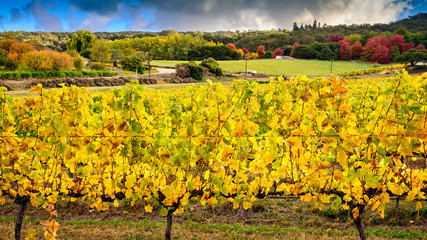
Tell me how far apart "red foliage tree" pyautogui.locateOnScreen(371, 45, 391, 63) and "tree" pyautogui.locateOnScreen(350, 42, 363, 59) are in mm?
4568

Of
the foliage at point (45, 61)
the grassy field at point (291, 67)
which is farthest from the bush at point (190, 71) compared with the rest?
the foliage at point (45, 61)

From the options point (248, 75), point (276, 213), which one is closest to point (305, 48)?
point (248, 75)

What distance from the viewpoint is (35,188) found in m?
3.71

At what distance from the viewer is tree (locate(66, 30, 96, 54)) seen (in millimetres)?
55906

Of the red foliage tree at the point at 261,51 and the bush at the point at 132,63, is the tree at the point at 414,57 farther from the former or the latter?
the bush at the point at 132,63

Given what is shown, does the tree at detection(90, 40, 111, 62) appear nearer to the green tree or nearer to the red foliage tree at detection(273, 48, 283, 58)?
the red foliage tree at detection(273, 48, 283, 58)

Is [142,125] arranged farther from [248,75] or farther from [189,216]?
[248,75]

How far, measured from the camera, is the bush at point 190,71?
1518 inches

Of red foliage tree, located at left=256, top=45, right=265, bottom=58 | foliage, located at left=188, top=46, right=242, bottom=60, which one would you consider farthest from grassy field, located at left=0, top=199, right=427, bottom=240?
red foliage tree, located at left=256, top=45, right=265, bottom=58

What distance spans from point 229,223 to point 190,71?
3593 centimetres

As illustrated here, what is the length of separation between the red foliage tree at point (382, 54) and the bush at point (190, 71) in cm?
4317

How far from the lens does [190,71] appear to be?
3941 centimetres

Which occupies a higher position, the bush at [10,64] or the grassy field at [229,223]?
the bush at [10,64]

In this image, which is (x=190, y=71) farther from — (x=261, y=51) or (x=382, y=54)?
(x=382, y=54)
